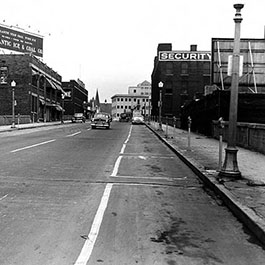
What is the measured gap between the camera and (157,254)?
4758 millimetres

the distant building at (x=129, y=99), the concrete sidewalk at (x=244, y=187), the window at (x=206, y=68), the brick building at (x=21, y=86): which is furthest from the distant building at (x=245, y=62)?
the distant building at (x=129, y=99)

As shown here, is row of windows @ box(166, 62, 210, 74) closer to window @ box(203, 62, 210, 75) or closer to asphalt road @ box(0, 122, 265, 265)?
window @ box(203, 62, 210, 75)

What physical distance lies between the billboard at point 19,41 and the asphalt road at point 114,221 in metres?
57.8

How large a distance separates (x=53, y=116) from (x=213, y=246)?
3086 inches

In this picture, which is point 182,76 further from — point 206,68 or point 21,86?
point 21,86

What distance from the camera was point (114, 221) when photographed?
616 centimetres

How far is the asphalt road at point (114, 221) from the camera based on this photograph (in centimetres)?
472

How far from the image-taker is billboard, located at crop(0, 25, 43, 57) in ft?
210

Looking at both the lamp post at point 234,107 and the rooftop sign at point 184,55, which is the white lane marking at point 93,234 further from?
the rooftop sign at point 184,55

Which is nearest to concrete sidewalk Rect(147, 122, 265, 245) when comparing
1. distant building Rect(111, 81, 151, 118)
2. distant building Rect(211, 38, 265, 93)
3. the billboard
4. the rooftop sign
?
distant building Rect(211, 38, 265, 93)

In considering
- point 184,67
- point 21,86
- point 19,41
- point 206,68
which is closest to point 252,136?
point 21,86

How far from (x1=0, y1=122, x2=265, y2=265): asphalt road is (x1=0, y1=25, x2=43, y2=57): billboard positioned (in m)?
57.8

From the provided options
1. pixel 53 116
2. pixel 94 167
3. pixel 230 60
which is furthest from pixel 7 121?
pixel 230 60

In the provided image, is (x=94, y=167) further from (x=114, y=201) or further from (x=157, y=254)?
(x=157, y=254)
